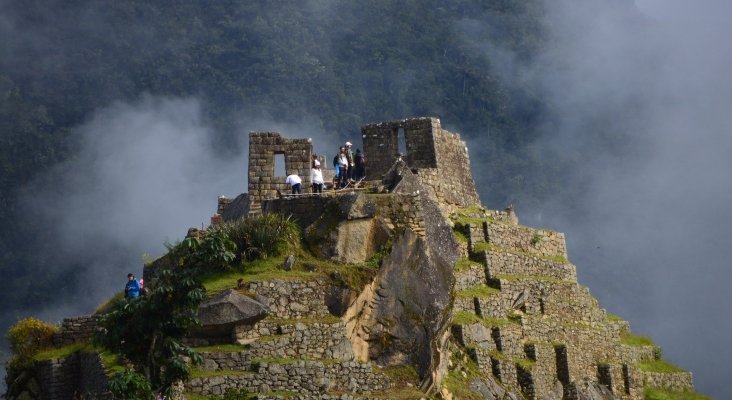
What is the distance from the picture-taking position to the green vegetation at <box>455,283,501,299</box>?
45103mm

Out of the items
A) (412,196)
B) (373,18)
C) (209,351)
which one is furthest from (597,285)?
(209,351)

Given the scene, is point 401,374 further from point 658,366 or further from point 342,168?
point 658,366

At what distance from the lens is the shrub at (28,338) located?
129 ft

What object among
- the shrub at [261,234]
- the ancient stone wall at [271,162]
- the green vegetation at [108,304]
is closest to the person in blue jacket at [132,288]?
the green vegetation at [108,304]

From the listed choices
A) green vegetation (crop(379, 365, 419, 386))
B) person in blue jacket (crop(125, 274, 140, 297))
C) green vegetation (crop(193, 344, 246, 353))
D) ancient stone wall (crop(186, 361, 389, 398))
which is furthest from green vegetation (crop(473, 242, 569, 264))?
green vegetation (crop(193, 344, 246, 353))

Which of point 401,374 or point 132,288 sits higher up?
point 132,288

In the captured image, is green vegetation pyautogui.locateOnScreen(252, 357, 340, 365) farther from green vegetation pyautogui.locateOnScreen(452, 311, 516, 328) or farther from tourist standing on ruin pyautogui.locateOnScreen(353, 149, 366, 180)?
tourist standing on ruin pyautogui.locateOnScreen(353, 149, 366, 180)

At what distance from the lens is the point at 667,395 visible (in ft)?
174

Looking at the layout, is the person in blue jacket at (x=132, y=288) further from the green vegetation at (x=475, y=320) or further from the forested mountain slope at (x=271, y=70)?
the forested mountain slope at (x=271, y=70)

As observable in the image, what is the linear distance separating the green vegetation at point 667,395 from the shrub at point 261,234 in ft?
69.2

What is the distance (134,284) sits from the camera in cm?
3828

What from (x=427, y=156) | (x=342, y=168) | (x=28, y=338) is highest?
(x=427, y=156)

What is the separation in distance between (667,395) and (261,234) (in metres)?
23.7

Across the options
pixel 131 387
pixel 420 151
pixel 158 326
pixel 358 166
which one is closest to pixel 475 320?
pixel 358 166
